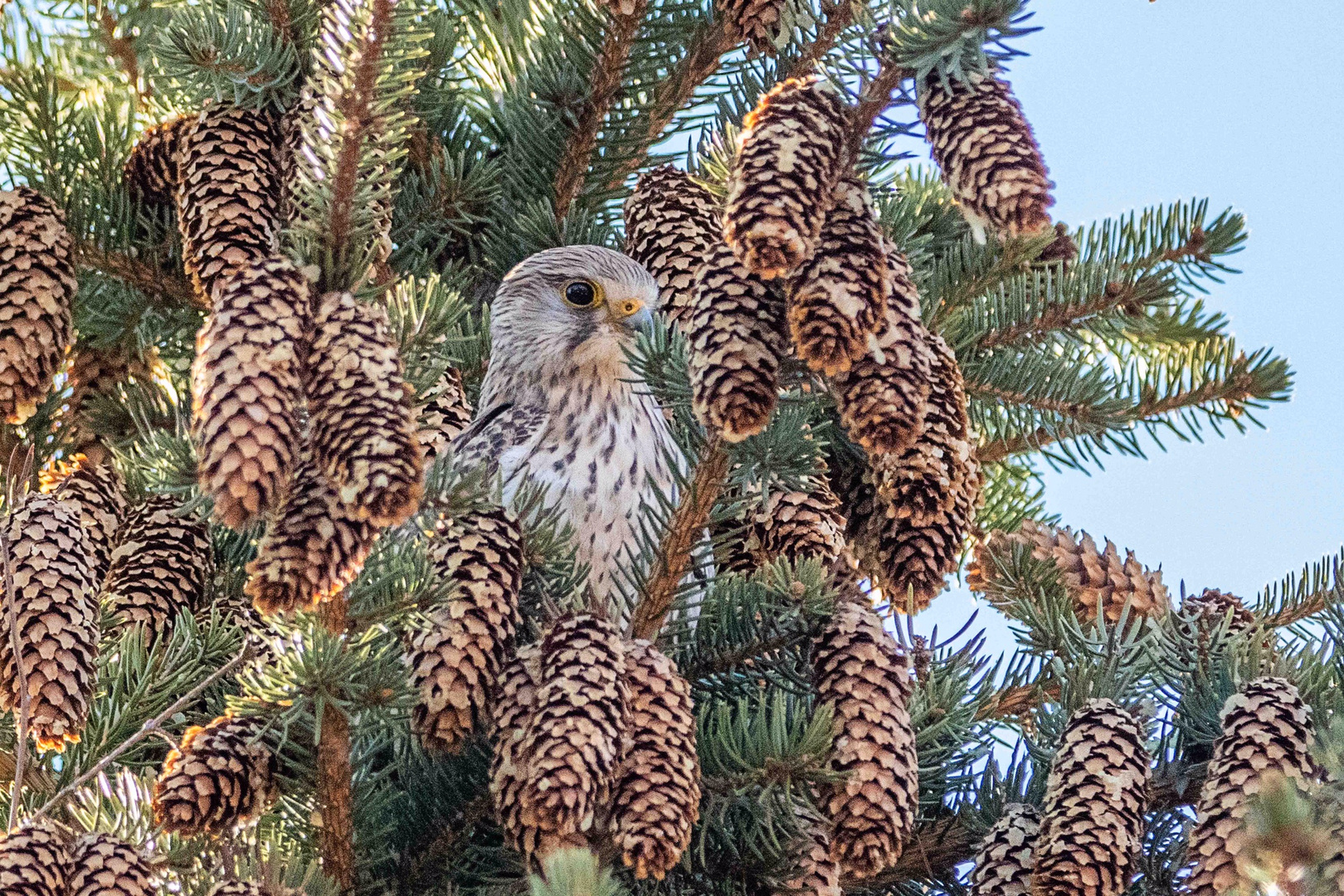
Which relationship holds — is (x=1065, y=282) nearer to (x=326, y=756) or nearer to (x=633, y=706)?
(x=633, y=706)

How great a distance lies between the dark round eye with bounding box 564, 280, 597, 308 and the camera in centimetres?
330

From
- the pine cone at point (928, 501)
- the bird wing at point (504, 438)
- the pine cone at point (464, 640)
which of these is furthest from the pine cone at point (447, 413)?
the pine cone at point (928, 501)

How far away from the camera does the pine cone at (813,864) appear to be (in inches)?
85.4

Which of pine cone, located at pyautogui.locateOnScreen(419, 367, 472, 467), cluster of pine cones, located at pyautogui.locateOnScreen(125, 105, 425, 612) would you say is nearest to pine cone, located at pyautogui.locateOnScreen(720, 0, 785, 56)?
cluster of pine cones, located at pyautogui.locateOnScreen(125, 105, 425, 612)

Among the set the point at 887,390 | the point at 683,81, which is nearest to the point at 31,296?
the point at 683,81

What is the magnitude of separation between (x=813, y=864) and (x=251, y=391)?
95 cm

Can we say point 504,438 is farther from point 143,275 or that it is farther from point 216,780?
point 216,780

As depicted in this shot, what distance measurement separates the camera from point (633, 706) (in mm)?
1981

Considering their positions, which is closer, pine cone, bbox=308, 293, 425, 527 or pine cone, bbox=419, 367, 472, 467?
pine cone, bbox=308, 293, 425, 527

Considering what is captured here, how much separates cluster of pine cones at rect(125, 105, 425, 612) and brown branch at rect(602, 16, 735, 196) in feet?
4.34

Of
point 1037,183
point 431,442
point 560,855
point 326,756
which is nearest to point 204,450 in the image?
point 326,756

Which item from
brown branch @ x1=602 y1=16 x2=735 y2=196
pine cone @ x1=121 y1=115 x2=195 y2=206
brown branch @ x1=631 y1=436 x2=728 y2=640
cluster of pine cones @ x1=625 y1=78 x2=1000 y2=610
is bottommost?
brown branch @ x1=631 y1=436 x2=728 y2=640

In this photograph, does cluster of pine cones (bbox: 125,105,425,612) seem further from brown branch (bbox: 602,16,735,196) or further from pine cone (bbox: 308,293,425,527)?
brown branch (bbox: 602,16,735,196)

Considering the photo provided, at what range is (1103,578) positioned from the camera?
2932mm
